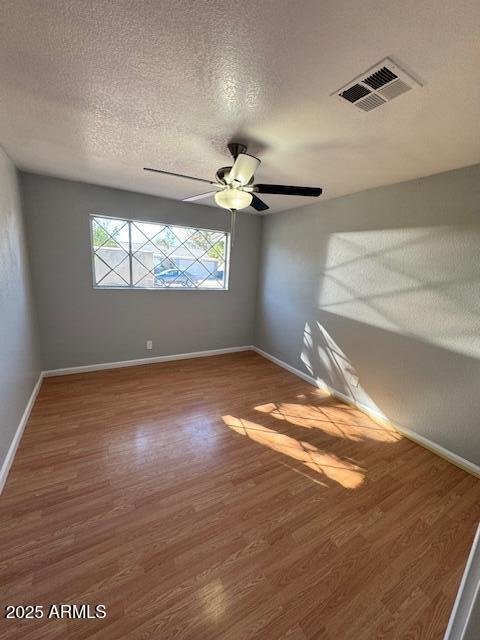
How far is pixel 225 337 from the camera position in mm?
4445

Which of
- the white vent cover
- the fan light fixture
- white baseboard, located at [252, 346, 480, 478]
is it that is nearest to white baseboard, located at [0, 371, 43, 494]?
the fan light fixture

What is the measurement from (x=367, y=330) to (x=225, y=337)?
2.34 meters

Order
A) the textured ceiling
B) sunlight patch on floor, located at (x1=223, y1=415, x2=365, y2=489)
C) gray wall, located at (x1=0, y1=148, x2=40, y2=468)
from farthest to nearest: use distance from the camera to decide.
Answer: sunlight patch on floor, located at (x1=223, y1=415, x2=365, y2=489)
gray wall, located at (x1=0, y1=148, x2=40, y2=468)
the textured ceiling

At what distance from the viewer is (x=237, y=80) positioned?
1.20m

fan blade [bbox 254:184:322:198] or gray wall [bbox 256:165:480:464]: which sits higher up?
fan blade [bbox 254:184:322:198]

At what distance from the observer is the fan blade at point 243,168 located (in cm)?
162

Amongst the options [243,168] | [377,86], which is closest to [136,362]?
[243,168]

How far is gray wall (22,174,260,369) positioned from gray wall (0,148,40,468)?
341 mm

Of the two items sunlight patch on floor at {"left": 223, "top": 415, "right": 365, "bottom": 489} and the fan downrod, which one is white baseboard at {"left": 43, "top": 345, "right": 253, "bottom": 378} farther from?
the fan downrod

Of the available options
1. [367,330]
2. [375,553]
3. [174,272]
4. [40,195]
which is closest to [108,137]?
[40,195]

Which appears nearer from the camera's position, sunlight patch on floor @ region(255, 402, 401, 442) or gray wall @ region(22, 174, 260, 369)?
sunlight patch on floor @ region(255, 402, 401, 442)

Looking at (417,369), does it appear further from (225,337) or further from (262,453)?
(225,337)

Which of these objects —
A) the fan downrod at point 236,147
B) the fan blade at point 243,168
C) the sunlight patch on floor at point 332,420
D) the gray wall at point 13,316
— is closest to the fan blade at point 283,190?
the fan blade at point 243,168

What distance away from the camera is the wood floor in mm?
1157
